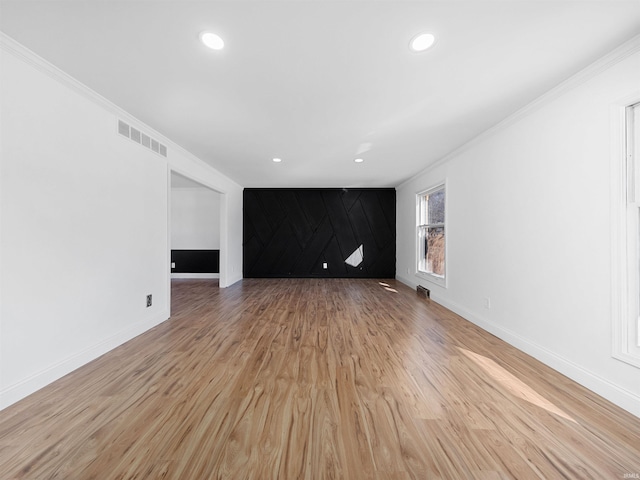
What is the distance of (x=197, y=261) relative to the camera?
6910mm

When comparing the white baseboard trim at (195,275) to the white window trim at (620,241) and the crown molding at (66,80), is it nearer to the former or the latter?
the crown molding at (66,80)

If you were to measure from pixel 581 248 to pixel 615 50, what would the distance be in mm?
1308

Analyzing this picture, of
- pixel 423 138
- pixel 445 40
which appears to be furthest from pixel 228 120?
pixel 423 138

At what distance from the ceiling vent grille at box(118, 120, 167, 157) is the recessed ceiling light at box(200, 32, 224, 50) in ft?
5.13

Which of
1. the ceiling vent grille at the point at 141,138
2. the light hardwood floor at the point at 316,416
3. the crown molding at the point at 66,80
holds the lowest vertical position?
the light hardwood floor at the point at 316,416

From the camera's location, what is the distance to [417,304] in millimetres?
4191

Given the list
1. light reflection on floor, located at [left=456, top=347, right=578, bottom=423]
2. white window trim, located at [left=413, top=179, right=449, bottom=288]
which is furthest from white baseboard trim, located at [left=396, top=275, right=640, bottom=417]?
white window trim, located at [left=413, top=179, right=449, bottom=288]

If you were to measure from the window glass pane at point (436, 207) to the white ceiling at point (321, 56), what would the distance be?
5.81ft

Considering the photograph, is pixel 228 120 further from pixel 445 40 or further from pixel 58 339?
pixel 58 339

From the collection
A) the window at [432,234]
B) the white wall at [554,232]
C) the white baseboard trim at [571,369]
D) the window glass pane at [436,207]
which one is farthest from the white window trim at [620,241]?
the window glass pane at [436,207]

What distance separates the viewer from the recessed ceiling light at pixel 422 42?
1560 mm

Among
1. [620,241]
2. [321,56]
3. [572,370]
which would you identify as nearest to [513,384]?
[572,370]

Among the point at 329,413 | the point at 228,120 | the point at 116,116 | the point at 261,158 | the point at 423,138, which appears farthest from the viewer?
the point at 261,158

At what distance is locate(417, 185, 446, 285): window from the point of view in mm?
4458
